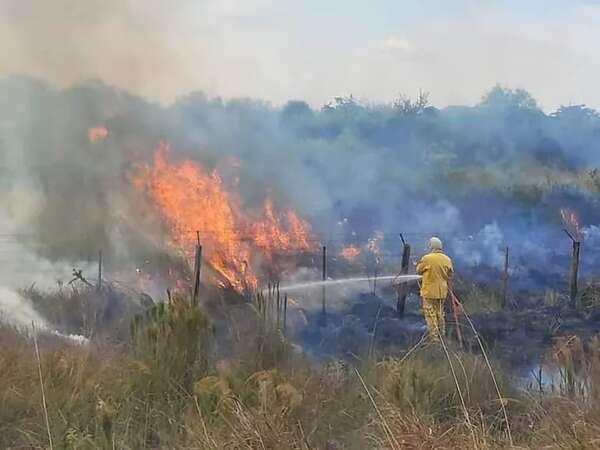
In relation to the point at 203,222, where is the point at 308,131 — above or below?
above

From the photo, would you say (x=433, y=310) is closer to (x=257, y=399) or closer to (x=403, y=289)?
(x=403, y=289)

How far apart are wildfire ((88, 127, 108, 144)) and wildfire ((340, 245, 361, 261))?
3.96 m

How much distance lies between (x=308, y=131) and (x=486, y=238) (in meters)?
3.40

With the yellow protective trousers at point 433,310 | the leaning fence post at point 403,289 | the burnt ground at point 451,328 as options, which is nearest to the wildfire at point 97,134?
the burnt ground at point 451,328

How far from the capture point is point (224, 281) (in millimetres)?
11828

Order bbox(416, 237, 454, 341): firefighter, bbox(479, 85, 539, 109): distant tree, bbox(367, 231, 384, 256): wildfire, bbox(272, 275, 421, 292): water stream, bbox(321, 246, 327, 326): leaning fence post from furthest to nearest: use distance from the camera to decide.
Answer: bbox(479, 85, 539, 109): distant tree, bbox(367, 231, 384, 256): wildfire, bbox(272, 275, 421, 292): water stream, bbox(321, 246, 327, 326): leaning fence post, bbox(416, 237, 454, 341): firefighter

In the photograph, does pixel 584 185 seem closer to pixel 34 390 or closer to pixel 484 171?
pixel 484 171

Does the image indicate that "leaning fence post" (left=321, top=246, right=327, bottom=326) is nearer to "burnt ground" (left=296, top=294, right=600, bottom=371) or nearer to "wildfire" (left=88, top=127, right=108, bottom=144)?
"burnt ground" (left=296, top=294, right=600, bottom=371)

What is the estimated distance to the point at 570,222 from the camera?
1474cm

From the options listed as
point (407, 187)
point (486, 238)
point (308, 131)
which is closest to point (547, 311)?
point (486, 238)

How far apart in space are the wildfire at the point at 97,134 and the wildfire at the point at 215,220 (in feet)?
2.49

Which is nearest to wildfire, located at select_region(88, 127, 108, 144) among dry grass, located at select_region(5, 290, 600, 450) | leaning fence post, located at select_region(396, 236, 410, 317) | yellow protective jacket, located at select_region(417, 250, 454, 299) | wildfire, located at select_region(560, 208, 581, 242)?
leaning fence post, located at select_region(396, 236, 410, 317)

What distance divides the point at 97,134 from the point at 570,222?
25.2ft

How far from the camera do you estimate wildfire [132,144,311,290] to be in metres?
12.5
